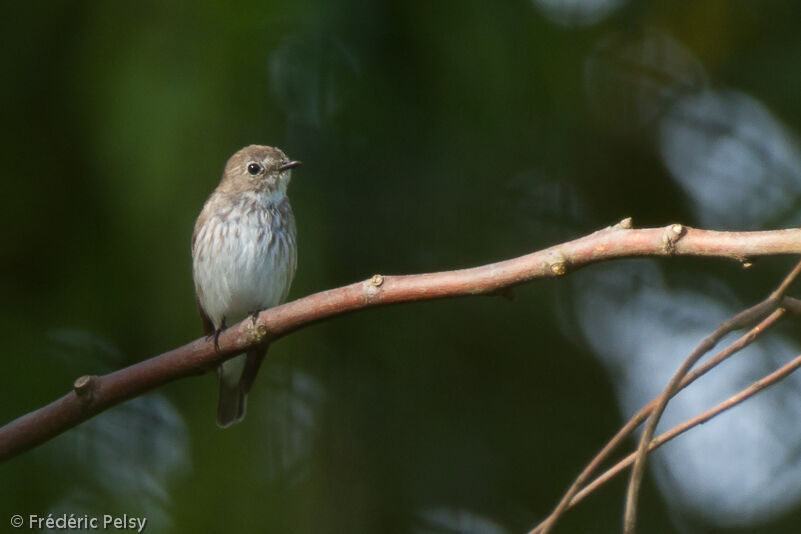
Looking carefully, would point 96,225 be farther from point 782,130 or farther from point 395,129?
point 782,130

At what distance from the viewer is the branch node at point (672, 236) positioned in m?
1.97

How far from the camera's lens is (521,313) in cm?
493

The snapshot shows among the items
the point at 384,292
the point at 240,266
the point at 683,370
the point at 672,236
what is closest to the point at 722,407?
the point at 683,370

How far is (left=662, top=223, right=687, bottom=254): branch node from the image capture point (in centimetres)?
197

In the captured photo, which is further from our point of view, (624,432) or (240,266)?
(240,266)

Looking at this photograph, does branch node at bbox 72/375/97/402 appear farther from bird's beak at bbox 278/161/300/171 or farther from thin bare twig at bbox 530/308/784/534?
bird's beak at bbox 278/161/300/171

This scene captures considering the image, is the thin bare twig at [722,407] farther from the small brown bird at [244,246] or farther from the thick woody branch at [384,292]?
the small brown bird at [244,246]

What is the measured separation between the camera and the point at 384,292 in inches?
93.2

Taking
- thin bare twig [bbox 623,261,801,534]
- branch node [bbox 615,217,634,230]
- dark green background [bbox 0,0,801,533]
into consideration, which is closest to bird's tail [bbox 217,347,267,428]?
dark green background [bbox 0,0,801,533]

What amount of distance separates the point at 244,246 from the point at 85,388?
2.15 m

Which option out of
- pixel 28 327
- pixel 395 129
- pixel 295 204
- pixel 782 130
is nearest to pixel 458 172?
pixel 395 129

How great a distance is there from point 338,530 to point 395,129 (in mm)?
1731

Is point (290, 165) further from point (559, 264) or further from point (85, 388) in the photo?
point (559, 264)

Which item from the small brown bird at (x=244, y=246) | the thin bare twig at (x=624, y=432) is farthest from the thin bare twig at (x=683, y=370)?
the small brown bird at (x=244, y=246)
